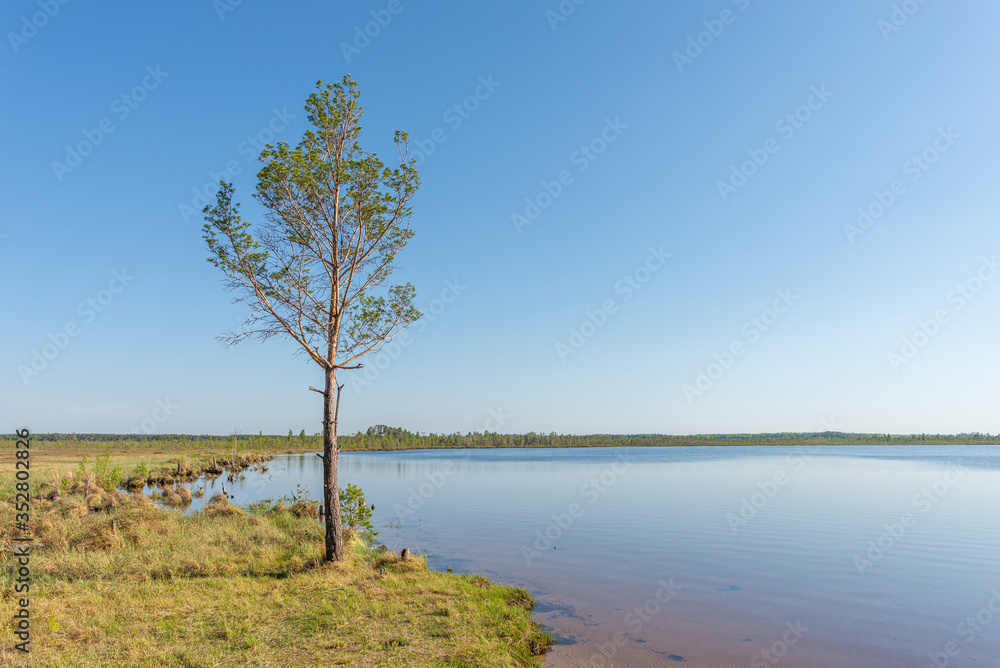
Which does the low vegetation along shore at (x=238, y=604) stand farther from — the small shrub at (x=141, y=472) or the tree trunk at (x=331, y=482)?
the small shrub at (x=141, y=472)

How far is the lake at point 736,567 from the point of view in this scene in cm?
1217

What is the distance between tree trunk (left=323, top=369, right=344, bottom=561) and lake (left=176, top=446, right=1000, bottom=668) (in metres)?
5.72

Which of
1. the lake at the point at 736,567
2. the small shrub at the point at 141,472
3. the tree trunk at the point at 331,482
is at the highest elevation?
the tree trunk at the point at 331,482

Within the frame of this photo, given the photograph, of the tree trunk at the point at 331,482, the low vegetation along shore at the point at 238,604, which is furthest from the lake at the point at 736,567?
the tree trunk at the point at 331,482

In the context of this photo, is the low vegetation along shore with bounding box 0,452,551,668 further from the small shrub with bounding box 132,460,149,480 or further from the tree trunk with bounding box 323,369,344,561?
the small shrub with bounding box 132,460,149,480

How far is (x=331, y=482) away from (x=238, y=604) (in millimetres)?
4283

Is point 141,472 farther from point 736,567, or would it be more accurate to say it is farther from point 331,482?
point 736,567

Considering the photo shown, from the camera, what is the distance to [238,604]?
11.3 meters

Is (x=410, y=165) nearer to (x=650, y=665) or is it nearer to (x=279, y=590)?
(x=279, y=590)

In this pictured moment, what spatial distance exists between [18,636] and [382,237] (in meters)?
12.6

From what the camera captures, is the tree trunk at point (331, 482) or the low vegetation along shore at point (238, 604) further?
the tree trunk at point (331, 482)

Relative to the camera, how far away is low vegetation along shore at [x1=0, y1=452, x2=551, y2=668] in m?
8.90

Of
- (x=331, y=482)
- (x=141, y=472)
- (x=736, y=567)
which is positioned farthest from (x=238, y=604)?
(x=141, y=472)

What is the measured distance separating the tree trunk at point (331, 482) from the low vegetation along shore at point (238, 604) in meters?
0.56
